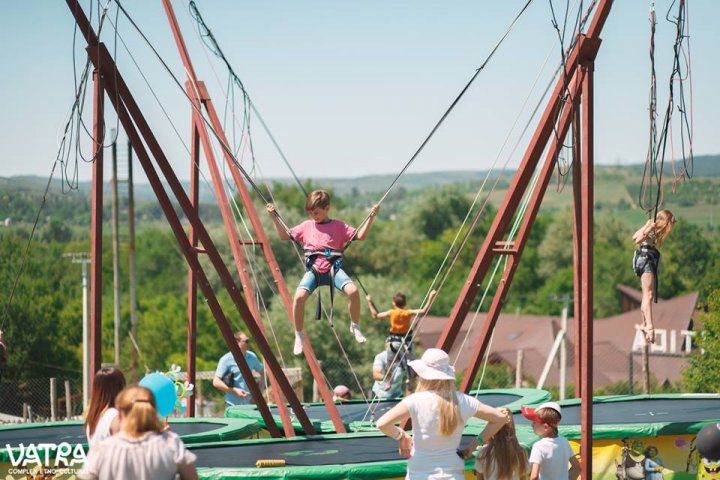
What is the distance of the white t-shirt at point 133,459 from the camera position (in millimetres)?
4656

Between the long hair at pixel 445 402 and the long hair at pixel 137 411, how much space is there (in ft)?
4.75

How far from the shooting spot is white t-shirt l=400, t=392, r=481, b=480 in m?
5.47

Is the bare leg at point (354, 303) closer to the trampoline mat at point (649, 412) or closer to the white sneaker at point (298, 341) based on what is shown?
the white sneaker at point (298, 341)

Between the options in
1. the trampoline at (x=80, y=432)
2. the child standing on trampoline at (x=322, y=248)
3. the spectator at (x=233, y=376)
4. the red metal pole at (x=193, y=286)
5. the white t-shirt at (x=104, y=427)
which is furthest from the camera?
the spectator at (x=233, y=376)

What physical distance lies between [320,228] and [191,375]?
2.82 metres

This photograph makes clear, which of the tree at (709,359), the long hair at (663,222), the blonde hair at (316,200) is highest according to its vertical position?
the blonde hair at (316,200)

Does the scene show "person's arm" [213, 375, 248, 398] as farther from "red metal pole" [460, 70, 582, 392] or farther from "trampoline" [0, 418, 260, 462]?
"red metal pole" [460, 70, 582, 392]

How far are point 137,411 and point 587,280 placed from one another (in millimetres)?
3925

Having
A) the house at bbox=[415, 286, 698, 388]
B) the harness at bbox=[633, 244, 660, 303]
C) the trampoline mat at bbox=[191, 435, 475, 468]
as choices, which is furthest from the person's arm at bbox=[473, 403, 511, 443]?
the house at bbox=[415, 286, 698, 388]

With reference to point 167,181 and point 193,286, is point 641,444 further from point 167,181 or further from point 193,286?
point 193,286

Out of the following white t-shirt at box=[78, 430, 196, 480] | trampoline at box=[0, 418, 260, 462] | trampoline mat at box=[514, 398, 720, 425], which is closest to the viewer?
white t-shirt at box=[78, 430, 196, 480]

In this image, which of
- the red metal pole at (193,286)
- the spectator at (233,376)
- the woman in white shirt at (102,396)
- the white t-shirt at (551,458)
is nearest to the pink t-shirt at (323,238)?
the red metal pole at (193,286)

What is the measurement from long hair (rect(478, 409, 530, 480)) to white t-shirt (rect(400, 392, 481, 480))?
493mm

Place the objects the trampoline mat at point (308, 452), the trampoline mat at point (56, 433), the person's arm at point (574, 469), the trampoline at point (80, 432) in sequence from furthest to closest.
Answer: the trampoline mat at point (56, 433) → the trampoline at point (80, 432) → the trampoline mat at point (308, 452) → the person's arm at point (574, 469)
